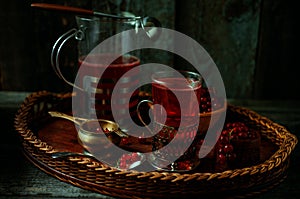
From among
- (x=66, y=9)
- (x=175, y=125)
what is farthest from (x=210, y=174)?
(x=66, y=9)

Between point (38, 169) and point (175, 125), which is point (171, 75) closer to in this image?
point (175, 125)

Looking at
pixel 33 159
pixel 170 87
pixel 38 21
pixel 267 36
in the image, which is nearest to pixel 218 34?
pixel 267 36

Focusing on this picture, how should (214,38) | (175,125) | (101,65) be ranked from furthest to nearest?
(214,38), (101,65), (175,125)

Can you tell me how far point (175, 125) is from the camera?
925 millimetres

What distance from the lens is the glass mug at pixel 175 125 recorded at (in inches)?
35.9

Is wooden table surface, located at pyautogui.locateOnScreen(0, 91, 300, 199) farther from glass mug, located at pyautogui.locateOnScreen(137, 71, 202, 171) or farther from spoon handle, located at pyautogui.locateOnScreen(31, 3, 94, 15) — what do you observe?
spoon handle, located at pyautogui.locateOnScreen(31, 3, 94, 15)

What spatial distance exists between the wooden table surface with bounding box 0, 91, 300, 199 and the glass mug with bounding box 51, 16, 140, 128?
223 millimetres

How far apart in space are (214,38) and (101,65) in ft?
1.59

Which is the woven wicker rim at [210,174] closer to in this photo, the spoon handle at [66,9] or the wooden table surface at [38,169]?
the wooden table surface at [38,169]

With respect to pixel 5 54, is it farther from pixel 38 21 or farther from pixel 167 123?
pixel 167 123

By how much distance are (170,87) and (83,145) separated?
0.25 meters

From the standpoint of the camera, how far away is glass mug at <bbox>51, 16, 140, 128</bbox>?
1.03 meters

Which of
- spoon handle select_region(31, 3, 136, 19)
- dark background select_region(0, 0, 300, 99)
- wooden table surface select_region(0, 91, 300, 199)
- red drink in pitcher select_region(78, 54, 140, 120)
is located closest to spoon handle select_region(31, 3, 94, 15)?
spoon handle select_region(31, 3, 136, 19)


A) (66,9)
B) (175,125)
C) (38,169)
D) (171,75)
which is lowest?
(38,169)
